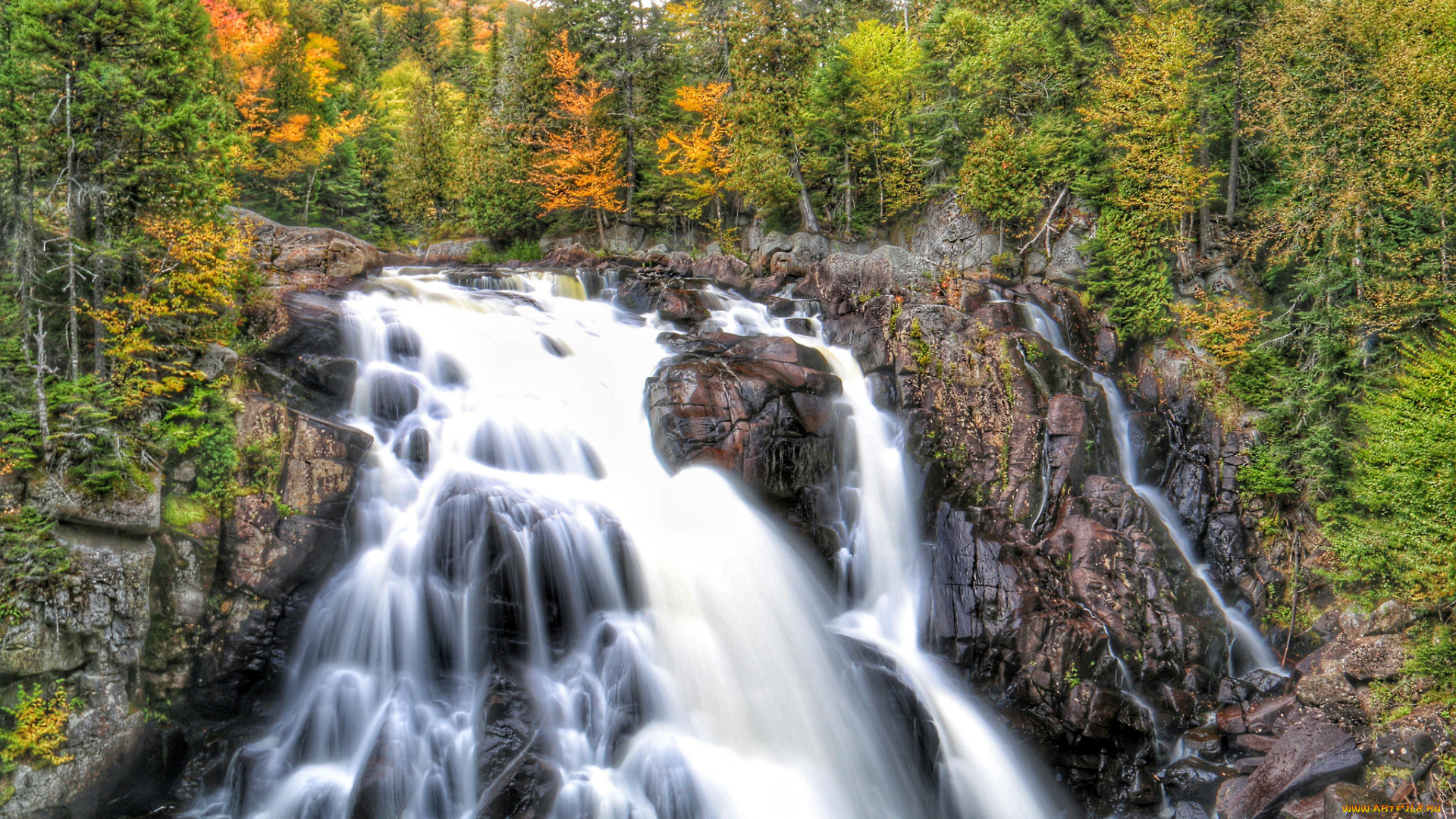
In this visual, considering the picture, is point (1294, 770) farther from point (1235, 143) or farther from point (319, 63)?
point (319, 63)

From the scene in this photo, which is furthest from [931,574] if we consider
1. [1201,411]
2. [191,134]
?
[191,134]

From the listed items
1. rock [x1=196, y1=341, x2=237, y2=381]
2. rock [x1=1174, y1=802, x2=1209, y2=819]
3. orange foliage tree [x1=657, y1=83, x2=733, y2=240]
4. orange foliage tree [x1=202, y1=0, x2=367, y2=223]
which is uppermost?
orange foliage tree [x1=202, y1=0, x2=367, y2=223]

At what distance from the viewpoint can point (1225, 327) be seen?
50.9 ft

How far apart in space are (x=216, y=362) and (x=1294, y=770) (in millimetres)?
16904

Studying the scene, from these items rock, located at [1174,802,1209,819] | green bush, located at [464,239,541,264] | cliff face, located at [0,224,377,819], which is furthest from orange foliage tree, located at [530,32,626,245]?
rock, located at [1174,802,1209,819]

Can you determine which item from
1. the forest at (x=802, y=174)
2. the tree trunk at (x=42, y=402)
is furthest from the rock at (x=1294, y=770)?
the tree trunk at (x=42, y=402)

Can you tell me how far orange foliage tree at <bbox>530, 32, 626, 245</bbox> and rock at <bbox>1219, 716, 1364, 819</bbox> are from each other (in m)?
23.8

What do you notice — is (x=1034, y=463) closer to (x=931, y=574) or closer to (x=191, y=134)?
(x=931, y=574)

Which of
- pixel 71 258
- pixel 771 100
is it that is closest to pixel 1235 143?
pixel 771 100

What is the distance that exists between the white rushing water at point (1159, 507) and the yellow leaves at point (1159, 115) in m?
3.76

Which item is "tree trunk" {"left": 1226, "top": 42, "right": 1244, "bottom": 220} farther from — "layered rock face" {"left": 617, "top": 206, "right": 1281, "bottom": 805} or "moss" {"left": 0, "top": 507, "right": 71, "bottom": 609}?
"moss" {"left": 0, "top": 507, "right": 71, "bottom": 609}

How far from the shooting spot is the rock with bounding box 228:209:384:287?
17.3 metres

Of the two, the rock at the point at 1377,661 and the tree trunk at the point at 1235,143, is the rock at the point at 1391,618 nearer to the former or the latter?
the rock at the point at 1377,661

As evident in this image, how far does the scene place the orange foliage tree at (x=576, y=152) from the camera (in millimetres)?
25484
